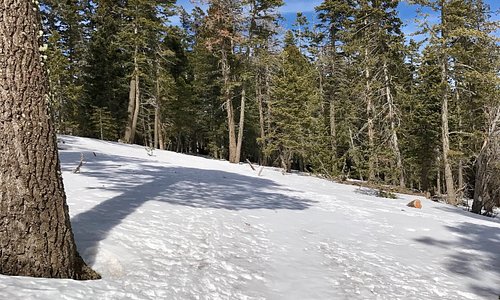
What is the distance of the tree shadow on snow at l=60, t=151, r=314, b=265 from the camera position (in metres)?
5.14

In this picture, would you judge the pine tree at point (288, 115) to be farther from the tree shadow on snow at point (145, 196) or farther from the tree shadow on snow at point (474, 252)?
the tree shadow on snow at point (474, 252)

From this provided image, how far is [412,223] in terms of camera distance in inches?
337

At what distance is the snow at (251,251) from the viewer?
13.2 ft

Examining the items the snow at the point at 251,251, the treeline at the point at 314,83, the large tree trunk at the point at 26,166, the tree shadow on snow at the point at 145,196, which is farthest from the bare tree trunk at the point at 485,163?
the large tree trunk at the point at 26,166

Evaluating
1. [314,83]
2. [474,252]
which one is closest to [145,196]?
[474,252]

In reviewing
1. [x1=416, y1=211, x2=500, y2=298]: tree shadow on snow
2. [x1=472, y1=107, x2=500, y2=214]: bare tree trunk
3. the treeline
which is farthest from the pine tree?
[x1=416, y1=211, x2=500, y2=298]: tree shadow on snow

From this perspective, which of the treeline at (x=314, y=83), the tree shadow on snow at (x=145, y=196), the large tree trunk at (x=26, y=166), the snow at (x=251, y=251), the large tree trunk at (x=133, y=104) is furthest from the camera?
the large tree trunk at (x=133, y=104)

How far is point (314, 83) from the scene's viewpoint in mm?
34312

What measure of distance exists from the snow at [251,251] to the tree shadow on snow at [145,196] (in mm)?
34

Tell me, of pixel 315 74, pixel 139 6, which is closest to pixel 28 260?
pixel 139 6

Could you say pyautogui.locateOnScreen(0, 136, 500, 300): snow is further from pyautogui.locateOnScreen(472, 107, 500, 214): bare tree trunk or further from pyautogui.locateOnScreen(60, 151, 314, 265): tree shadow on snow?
pyautogui.locateOnScreen(472, 107, 500, 214): bare tree trunk

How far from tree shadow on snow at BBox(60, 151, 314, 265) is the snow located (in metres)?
0.03

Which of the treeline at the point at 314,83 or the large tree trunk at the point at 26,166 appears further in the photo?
the treeline at the point at 314,83

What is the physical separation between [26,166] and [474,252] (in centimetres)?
675
